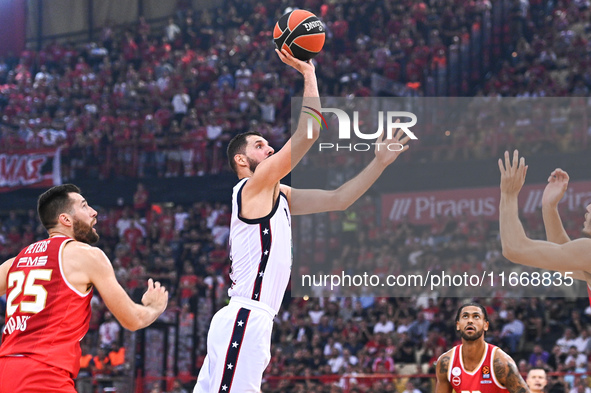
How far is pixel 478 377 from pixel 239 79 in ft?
51.2

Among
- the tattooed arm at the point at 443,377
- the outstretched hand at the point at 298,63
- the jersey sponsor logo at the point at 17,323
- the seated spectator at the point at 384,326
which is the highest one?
the outstretched hand at the point at 298,63

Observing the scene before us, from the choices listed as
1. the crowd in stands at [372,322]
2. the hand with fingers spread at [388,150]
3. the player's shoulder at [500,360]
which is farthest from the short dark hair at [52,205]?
the crowd in stands at [372,322]

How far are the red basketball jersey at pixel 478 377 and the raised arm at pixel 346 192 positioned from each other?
2.53 metres

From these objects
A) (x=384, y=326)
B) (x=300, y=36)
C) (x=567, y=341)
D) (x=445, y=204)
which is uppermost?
(x=445, y=204)

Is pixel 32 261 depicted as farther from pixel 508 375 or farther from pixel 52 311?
pixel 508 375

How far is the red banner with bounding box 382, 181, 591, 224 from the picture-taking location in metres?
15.5

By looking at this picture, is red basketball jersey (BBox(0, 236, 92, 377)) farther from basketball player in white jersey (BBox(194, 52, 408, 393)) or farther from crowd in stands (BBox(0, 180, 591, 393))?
crowd in stands (BBox(0, 180, 591, 393))

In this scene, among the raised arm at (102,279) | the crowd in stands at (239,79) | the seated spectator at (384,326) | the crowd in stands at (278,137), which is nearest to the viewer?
the raised arm at (102,279)

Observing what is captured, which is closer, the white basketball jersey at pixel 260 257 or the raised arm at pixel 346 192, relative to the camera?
the white basketball jersey at pixel 260 257

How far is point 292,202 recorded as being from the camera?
558 centimetres

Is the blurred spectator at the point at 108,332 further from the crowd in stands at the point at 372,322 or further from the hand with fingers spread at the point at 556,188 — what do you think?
the hand with fingers spread at the point at 556,188

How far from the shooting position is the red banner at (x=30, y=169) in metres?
20.8

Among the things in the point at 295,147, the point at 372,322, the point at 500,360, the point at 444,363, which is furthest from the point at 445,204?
the point at 295,147

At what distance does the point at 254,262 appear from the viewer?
4.96 meters
